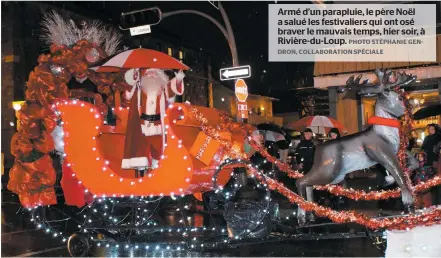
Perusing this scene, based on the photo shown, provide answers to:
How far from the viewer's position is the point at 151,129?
6.19 m

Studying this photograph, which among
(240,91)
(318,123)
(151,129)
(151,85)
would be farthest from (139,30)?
(151,129)

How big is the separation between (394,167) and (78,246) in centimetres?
417

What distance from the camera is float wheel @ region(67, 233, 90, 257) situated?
607cm

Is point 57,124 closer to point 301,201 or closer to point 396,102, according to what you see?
point 301,201

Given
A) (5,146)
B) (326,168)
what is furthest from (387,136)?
(5,146)

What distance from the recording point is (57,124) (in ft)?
20.9

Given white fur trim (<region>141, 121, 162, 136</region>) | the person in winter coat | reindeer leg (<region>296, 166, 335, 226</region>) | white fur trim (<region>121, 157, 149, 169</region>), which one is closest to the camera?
reindeer leg (<region>296, 166, 335, 226</region>)

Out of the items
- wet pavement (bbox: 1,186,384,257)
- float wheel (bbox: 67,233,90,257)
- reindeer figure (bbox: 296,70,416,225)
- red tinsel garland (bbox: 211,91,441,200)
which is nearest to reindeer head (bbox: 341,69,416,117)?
reindeer figure (bbox: 296,70,416,225)

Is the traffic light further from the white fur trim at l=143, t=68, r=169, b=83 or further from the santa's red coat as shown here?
the santa's red coat

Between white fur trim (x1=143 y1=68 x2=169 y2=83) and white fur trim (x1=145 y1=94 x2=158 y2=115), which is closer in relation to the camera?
white fur trim (x1=145 y1=94 x2=158 y2=115)

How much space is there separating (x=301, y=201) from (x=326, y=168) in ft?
1.40

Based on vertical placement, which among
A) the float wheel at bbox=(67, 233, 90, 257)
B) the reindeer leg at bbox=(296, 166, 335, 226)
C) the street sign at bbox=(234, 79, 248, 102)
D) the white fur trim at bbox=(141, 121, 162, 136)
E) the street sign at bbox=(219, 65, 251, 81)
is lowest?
the float wheel at bbox=(67, 233, 90, 257)

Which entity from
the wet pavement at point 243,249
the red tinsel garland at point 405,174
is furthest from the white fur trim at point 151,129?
the wet pavement at point 243,249

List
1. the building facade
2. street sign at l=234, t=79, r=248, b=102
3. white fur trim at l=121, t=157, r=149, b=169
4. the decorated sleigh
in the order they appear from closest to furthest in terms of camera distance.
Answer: the decorated sleigh → white fur trim at l=121, t=157, r=149, b=169 → street sign at l=234, t=79, r=248, b=102 → the building facade
